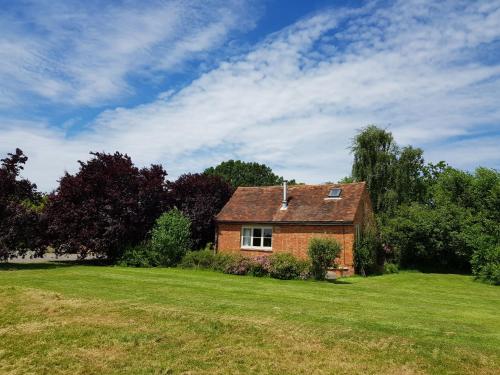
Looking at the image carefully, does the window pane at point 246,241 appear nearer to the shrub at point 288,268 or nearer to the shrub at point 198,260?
the shrub at point 198,260

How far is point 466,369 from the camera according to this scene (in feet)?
24.1

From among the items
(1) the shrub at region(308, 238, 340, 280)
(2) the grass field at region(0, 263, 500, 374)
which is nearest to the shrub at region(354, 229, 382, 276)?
(1) the shrub at region(308, 238, 340, 280)

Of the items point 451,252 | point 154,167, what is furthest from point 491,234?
point 154,167

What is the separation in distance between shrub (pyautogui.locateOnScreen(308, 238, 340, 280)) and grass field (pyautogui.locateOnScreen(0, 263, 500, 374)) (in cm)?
614

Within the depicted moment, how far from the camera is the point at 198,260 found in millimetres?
24594

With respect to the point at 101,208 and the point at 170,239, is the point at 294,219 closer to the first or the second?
the point at 170,239

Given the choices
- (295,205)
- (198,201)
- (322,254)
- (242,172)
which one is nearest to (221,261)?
(322,254)

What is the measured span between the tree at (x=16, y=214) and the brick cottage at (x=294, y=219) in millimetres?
10192

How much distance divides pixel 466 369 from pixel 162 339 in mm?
5449

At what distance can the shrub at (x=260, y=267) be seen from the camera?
70.8 ft

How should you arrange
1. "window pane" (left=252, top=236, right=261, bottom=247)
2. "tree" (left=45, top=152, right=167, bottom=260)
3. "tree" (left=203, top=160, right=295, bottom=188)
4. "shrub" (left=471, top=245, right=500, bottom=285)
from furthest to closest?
1. "tree" (left=203, top=160, right=295, bottom=188)
2. "window pane" (left=252, top=236, right=261, bottom=247)
3. "tree" (left=45, top=152, right=167, bottom=260)
4. "shrub" (left=471, top=245, right=500, bottom=285)

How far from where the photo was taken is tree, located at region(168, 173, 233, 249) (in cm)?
3056

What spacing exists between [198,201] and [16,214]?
12401 millimetres

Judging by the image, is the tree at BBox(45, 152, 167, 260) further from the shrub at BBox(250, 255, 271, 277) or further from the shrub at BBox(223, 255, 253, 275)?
the shrub at BBox(250, 255, 271, 277)
